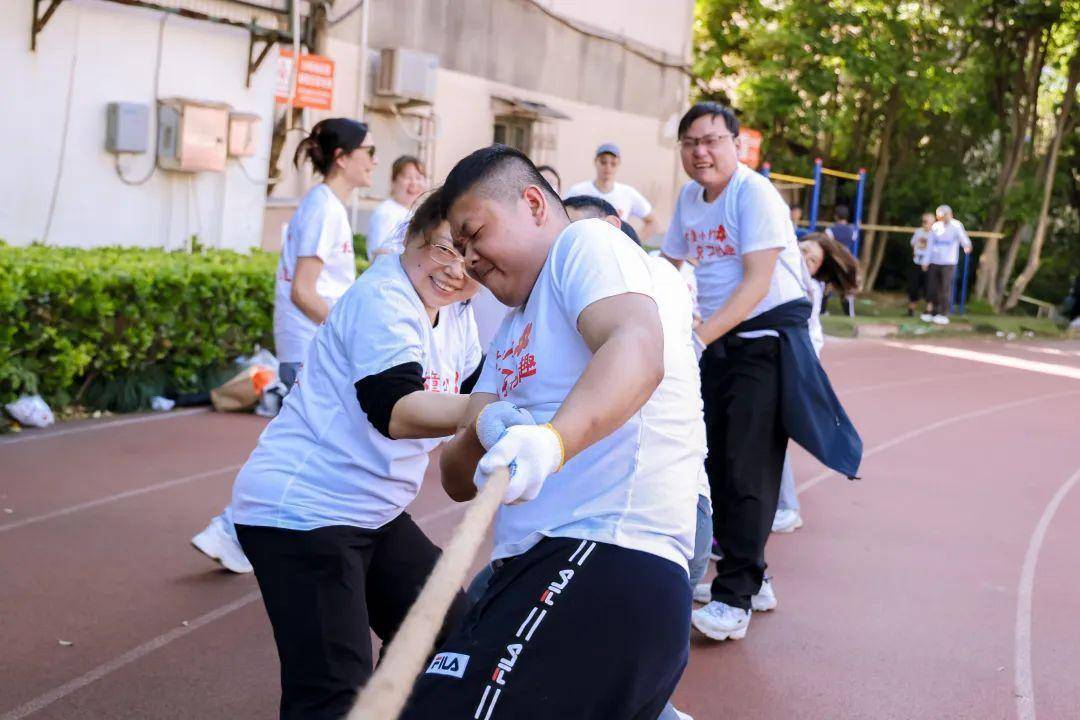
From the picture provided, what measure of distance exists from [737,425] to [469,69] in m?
13.2

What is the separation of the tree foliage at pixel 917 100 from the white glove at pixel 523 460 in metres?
22.7

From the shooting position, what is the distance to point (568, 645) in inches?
83.8

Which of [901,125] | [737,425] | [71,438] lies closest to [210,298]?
[71,438]

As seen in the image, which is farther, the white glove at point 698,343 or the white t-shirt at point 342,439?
the white glove at point 698,343

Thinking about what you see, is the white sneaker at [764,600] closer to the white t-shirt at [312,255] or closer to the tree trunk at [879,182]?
the white t-shirt at [312,255]

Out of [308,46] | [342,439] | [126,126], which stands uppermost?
[308,46]

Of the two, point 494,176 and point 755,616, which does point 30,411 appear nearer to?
point 755,616

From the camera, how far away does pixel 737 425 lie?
4.83 meters

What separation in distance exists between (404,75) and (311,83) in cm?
211

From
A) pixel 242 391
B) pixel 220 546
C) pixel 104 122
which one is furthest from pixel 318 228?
pixel 104 122

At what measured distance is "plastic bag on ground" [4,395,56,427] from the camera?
8023mm

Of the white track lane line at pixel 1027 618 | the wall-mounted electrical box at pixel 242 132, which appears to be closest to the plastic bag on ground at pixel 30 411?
the wall-mounted electrical box at pixel 242 132

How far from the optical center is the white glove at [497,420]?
215cm

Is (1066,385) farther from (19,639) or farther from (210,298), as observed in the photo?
(19,639)
